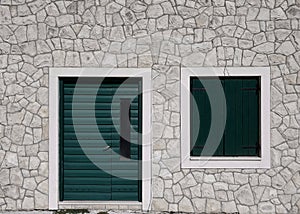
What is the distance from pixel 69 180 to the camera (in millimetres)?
12719

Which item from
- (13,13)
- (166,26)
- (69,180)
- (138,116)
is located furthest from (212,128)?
(13,13)

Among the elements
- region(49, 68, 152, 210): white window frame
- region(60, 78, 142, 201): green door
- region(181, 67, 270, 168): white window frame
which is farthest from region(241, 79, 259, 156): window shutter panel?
region(60, 78, 142, 201): green door

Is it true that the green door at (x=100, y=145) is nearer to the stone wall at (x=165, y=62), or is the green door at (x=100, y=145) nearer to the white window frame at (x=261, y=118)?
the stone wall at (x=165, y=62)

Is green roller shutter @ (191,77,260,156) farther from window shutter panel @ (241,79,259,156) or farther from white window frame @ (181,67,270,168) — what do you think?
white window frame @ (181,67,270,168)

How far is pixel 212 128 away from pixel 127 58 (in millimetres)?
2360

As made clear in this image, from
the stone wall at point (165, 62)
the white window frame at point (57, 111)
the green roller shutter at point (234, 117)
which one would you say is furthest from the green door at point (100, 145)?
the green roller shutter at point (234, 117)

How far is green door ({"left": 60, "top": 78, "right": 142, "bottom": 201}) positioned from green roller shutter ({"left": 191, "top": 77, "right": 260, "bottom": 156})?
1313mm

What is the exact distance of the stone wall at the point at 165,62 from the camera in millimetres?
12188

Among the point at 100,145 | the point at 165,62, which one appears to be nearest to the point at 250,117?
the point at 165,62

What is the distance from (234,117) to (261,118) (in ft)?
1.95

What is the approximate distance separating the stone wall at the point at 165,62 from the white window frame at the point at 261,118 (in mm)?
119

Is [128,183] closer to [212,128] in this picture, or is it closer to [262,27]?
[212,128]

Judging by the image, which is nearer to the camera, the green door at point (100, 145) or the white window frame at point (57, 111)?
the white window frame at point (57, 111)

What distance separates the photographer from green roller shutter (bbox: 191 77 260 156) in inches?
490
